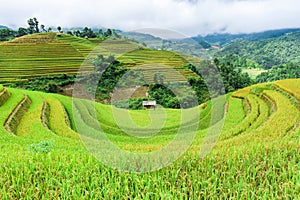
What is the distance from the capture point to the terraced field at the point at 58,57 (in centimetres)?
3541

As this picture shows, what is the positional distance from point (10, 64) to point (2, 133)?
3371 cm

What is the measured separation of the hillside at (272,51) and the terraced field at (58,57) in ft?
193

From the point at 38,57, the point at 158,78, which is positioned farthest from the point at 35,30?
the point at 158,78

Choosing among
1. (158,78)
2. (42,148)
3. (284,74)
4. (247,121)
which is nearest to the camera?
(42,148)

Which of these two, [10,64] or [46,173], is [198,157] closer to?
[46,173]

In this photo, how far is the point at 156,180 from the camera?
296cm

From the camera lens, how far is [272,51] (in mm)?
101250

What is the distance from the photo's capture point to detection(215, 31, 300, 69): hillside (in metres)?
89.8

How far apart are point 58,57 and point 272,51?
3530 inches

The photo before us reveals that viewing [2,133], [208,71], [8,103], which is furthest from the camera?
[208,71]

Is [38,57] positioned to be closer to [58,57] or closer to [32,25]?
[58,57]

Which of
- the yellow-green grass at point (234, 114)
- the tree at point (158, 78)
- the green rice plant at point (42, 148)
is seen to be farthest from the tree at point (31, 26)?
the green rice plant at point (42, 148)

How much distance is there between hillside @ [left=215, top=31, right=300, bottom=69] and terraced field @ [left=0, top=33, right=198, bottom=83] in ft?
193

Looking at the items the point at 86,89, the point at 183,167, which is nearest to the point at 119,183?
the point at 183,167
